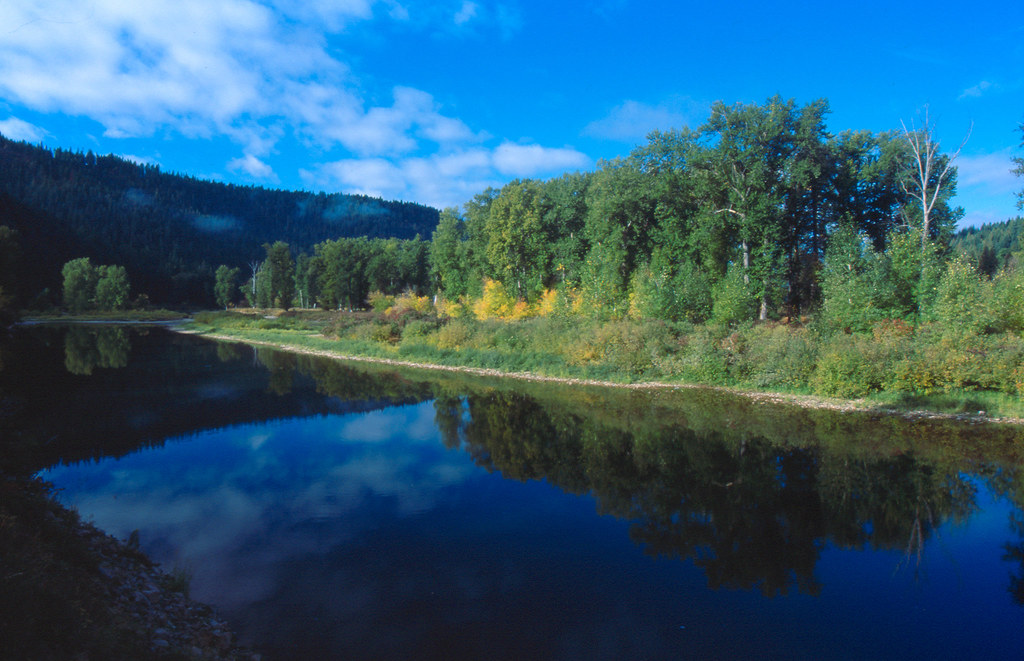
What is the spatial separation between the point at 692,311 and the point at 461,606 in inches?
1163

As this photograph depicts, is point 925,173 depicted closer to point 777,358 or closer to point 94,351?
point 777,358

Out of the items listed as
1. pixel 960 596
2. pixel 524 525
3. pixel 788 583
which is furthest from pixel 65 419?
pixel 960 596

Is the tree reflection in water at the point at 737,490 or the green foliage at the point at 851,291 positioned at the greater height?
the green foliage at the point at 851,291

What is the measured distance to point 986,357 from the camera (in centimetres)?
2131

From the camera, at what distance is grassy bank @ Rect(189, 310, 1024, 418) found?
21594mm

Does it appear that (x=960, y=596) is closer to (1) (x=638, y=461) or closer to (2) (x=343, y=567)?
(1) (x=638, y=461)

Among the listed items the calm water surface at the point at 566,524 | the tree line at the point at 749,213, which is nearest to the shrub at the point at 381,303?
the tree line at the point at 749,213

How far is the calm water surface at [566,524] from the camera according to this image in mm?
8148

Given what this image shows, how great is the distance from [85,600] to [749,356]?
27.0 metres

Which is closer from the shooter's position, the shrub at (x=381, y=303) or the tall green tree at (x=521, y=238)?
the tall green tree at (x=521, y=238)

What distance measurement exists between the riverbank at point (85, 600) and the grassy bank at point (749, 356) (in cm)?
2443

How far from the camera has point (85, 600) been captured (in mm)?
6352

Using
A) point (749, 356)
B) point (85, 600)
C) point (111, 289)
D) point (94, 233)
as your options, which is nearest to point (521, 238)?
point (749, 356)

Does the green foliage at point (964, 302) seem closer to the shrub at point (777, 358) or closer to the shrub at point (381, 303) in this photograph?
the shrub at point (777, 358)
